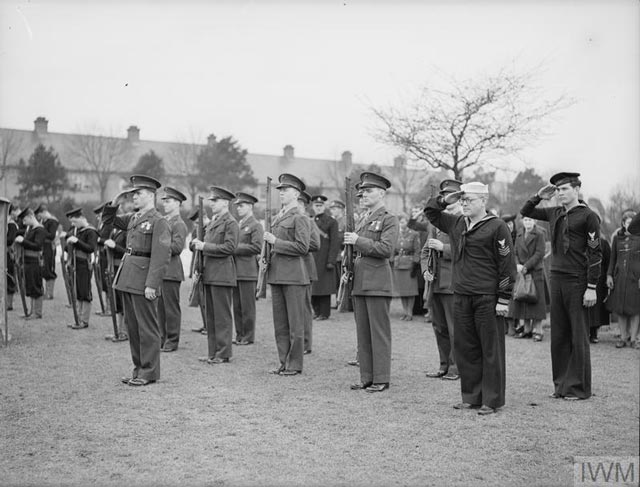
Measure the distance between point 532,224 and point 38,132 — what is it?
47.3 metres

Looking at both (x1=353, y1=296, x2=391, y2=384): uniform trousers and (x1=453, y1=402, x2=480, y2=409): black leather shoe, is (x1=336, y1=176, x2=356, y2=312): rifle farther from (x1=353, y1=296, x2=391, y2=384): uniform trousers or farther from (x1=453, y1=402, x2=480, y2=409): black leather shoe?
(x1=453, y1=402, x2=480, y2=409): black leather shoe

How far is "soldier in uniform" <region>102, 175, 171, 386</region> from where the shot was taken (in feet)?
26.6

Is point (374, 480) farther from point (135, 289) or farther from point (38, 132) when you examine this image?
point (38, 132)

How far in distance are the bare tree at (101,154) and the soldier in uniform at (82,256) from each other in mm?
38487

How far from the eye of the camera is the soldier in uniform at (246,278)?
35.7ft

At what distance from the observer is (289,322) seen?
29.1ft

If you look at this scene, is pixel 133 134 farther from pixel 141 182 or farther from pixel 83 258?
pixel 141 182

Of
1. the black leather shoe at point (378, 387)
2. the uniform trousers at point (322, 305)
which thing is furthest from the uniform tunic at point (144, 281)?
the uniform trousers at point (322, 305)

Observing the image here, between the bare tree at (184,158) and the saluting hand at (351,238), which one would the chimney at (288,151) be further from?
the saluting hand at (351,238)

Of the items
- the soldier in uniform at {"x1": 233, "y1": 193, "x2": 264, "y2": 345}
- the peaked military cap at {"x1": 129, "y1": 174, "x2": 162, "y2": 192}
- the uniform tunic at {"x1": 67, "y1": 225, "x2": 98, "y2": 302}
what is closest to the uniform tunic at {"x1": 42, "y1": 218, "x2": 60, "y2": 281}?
the uniform tunic at {"x1": 67, "y1": 225, "x2": 98, "y2": 302}

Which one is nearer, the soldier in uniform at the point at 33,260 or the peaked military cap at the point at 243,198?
the peaked military cap at the point at 243,198

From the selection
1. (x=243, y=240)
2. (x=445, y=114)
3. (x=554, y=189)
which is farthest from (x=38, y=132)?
(x=554, y=189)

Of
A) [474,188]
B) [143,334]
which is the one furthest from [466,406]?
[143,334]

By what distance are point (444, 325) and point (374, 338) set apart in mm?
1095
